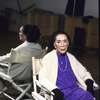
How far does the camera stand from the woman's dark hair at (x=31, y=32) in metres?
3.82

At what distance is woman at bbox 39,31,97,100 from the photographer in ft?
9.50

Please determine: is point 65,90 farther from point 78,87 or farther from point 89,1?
point 89,1

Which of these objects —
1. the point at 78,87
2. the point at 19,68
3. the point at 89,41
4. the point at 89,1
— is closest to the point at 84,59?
the point at 89,41

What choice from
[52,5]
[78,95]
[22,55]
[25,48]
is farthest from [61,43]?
[52,5]

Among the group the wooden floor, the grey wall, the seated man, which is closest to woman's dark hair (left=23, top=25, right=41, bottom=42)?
the seated man

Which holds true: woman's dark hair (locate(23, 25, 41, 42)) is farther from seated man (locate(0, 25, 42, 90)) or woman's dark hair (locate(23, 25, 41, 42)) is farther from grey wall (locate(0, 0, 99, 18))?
grey wall (locate(0, 0, 99, 18))

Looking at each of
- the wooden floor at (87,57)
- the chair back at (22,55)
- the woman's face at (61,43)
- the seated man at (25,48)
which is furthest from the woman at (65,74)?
the wooden floor at (87,57)

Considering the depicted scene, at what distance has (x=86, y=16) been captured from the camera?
9.12m

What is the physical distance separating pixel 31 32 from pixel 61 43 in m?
0.93

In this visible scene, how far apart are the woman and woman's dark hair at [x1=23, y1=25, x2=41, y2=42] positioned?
81cm

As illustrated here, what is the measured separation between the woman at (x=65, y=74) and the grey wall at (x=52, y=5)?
6644 millimetres

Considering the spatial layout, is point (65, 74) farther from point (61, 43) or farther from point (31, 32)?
point (31, 32)

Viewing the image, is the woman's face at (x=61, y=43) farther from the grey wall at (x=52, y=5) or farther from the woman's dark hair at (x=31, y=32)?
the grey wall at (x=52, y=5)

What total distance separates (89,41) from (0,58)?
5.35 m
